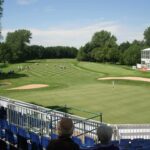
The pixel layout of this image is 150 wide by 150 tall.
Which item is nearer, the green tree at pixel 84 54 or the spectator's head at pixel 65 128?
the spectator's head at pixel 65 128

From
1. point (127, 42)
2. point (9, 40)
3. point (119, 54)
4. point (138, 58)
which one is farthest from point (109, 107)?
point (9, 40)

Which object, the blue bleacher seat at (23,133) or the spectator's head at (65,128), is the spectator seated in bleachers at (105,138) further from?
the blue bleacher seat at (23,133)

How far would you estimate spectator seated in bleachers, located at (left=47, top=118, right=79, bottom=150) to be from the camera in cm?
566

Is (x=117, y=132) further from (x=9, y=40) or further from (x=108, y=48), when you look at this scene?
(x=9, y=40)

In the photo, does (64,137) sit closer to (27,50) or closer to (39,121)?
(39,121)

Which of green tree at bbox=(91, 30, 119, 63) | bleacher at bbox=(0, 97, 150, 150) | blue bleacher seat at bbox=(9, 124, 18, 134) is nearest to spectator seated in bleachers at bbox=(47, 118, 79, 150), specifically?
bleacher at bbox=(0, 97, 150, 150)

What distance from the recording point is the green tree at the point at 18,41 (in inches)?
4324

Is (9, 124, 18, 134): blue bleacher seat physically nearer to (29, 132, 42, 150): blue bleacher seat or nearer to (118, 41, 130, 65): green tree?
(29, 132, 42, 150): blue bleacher seat

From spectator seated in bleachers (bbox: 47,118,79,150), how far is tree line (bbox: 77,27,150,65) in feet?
279

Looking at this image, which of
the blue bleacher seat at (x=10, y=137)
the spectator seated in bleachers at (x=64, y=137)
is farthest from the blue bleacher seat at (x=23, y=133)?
the spectator seated in bleachers at (x=64, y=137)

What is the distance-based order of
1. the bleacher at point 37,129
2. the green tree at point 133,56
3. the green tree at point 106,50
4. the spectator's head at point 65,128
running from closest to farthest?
the spectator's head at point 65,128, the bleacher at point 37,129, the green tree at point 133,56, the green tree at point 106,50

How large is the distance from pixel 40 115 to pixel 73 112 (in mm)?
10405

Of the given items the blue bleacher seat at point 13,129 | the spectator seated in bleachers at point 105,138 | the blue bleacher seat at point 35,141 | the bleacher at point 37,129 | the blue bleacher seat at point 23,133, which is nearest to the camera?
the spectator seated in bleachers at point 105,138

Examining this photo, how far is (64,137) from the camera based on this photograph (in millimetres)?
5754
